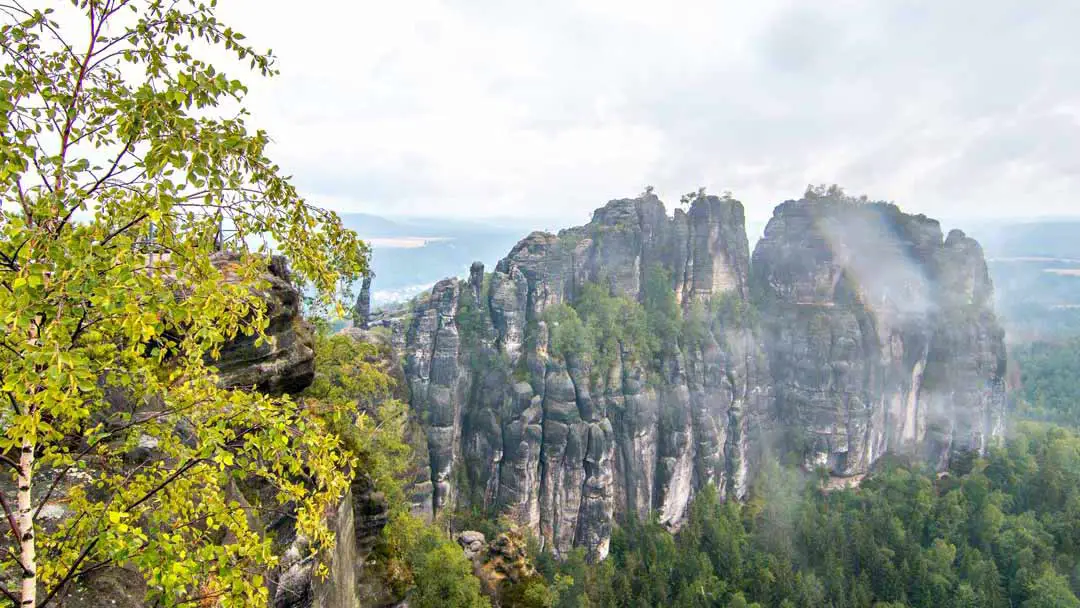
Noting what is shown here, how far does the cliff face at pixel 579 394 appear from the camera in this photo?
3906 centimetres

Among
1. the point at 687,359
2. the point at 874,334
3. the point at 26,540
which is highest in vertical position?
the point at 26,540

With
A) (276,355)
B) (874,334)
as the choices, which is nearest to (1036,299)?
(874,334)

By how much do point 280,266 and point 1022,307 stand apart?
20394 cm

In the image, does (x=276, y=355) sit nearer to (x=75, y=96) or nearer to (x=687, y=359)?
(x=75, y=96)

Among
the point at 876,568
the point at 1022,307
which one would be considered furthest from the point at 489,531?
the point at 1022,307

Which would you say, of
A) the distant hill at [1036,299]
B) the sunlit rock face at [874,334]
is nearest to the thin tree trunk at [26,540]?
the sunlit rock face at [874,334]

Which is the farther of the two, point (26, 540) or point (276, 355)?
point (276, 355)

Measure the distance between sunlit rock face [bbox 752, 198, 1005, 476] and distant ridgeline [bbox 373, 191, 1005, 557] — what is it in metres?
0.21

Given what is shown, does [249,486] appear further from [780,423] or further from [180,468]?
[780,423]

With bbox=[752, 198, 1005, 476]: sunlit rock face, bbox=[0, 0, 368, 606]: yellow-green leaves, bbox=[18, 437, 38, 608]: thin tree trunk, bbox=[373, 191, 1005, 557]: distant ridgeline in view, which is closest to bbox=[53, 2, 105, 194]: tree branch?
bbox=[0, 0, 368, 606]: yellow-green leaves

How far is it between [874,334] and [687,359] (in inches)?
839

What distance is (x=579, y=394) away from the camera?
43.2 meters

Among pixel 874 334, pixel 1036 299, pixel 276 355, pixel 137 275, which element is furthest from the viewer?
pixel 1036 299

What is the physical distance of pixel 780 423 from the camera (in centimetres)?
5547
